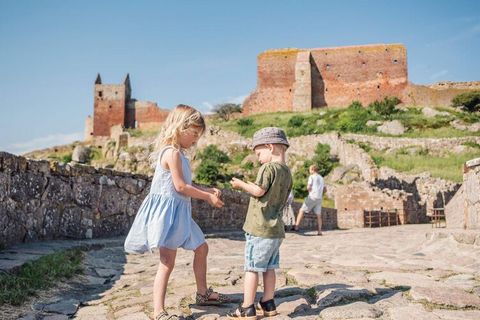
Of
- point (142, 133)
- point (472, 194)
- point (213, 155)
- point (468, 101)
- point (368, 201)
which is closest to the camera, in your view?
point (472, 194)

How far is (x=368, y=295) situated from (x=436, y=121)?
37671 mm

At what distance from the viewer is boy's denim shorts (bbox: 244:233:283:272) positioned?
2980mm

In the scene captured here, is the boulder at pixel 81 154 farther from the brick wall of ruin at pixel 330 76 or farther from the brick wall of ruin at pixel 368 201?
the brick wall of ruin at pixel 368 201

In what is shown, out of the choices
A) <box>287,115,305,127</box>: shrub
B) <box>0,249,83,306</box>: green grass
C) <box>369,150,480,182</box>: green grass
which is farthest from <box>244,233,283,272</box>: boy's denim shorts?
<box>287,115,305,127</box>: shrub

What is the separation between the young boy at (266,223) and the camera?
2.97m

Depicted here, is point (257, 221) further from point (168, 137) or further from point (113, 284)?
point (113, 284)

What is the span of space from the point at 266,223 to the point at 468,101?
47.5m

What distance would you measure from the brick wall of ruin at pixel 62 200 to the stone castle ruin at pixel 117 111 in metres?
49.6

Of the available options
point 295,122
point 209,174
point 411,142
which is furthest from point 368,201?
point 295,122

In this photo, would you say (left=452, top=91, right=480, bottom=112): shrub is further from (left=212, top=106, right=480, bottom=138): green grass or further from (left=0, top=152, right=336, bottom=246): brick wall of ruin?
(left=0, top=152, right=336, bottom=246): brick wall of ruin

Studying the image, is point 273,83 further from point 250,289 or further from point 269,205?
point 250,289

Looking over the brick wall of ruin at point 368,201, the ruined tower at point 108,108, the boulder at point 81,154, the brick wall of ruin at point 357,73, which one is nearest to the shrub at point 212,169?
the brick wall of ruin at point 368,201

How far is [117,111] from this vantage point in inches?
2265

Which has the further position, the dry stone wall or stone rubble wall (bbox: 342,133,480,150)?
stone rubble wall (bbox: 342,133,480,150)
